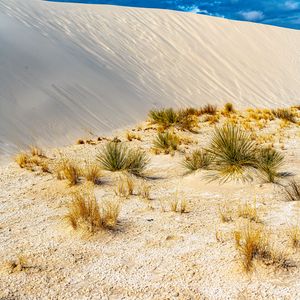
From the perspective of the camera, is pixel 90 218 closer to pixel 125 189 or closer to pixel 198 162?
pixel 125 189

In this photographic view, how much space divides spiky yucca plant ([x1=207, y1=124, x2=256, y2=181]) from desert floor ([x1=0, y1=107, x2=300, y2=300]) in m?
0.27

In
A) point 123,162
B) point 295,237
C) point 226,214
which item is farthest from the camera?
point 123,162

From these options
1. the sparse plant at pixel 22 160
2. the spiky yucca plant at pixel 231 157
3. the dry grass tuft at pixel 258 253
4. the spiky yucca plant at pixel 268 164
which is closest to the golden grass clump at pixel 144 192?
the spiky yucca plant at pixel 231 157

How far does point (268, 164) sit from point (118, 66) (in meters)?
9.84

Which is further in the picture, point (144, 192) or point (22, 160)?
point (22, 160)

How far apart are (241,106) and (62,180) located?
39.0ft

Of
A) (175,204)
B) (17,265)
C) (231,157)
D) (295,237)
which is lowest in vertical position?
(17,265)

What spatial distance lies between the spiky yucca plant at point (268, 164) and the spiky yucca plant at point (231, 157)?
0.39 ft

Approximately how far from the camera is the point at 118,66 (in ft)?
50.6

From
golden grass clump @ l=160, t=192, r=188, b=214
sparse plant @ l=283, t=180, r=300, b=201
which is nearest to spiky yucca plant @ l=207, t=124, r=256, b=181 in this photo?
sparse plant @ l=283, t=180, r=300, b=201

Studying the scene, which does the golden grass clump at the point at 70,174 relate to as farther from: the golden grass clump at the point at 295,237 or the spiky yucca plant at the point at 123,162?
the golden grass clump at the point at 295,237

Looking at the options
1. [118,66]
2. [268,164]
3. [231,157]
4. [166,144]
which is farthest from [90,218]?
[118,66]

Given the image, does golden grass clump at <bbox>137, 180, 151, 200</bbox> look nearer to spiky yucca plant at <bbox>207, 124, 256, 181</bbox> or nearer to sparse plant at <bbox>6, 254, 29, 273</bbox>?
spiky yucca plant at <bbox>207, 124, 256, 181</bbox>

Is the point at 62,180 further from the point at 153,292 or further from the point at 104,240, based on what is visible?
the point at 153,292
